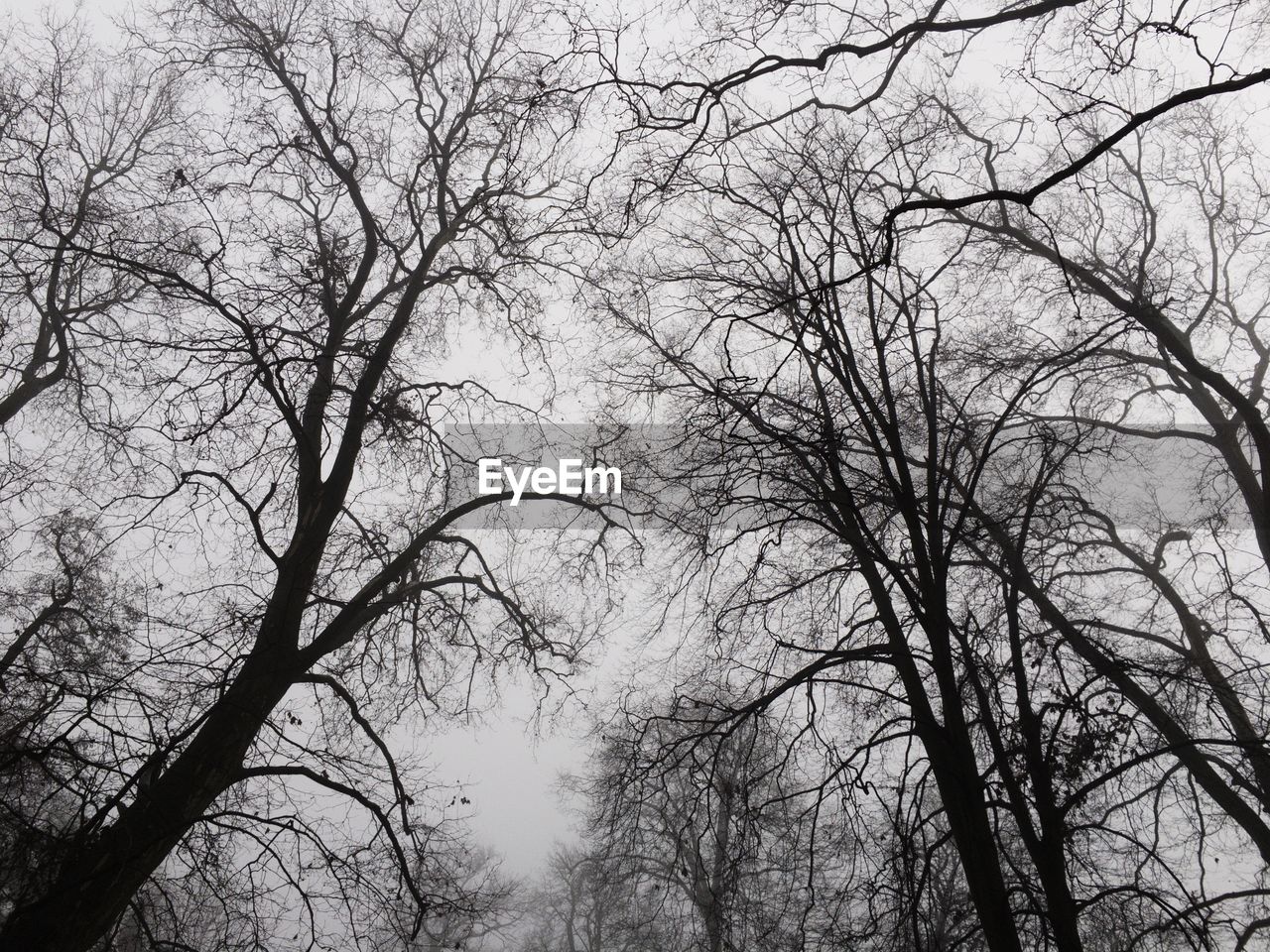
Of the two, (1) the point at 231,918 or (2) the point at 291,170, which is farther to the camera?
(2) the point at 291,170

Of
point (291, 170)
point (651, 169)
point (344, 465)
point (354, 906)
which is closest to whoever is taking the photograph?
point (651, 169)

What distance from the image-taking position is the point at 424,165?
10.1 meters

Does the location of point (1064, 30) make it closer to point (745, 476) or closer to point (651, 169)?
point (651, 169)

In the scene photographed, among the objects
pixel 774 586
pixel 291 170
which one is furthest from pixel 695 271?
pixel 291 170

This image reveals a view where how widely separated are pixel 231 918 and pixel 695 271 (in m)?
5.97

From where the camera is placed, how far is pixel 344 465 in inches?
328

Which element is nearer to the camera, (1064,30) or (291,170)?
(1064,30)

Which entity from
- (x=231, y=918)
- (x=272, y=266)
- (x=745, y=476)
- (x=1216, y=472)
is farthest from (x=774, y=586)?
(x=1216, y=472)

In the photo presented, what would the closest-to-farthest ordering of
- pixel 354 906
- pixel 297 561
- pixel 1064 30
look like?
pixel 1064 30
pixel 354 906
pixel 297 561

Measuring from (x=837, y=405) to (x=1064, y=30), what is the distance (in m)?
2.96

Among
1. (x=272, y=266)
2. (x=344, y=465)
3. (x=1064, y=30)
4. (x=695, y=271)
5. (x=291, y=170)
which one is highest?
(x=291, y=170)

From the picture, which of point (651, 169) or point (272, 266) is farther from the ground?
point (272, 266)

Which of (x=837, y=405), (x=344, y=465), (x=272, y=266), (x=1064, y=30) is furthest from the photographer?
(x=272, y=266)

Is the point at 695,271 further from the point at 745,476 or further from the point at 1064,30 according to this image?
the point at 1064,30
